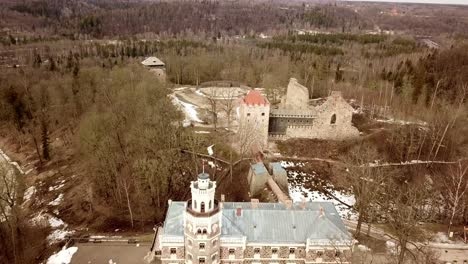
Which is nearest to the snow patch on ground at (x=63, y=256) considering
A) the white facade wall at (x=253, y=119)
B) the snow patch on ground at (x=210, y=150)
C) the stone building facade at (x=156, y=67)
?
the snow patch on ground at (x=210, y=150)

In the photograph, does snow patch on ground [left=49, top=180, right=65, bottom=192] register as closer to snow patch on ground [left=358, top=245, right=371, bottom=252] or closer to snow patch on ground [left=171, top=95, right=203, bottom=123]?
snow patch on ground [left=171, top=95, right=203, bottom=123]

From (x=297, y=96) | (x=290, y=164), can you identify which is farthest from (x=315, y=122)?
(x=297, y=96)

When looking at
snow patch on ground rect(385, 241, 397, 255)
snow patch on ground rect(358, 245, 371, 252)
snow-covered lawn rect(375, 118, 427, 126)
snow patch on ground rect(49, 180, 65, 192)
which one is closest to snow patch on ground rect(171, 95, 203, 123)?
snow patch on ground rect(49, 180, 65, 192)

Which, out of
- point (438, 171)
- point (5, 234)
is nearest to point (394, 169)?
point (438, 171)

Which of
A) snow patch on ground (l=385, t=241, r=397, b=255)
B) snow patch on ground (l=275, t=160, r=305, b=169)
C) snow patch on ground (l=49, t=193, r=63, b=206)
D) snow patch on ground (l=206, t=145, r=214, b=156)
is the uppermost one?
snow patch on ground (l=206, t=145, r=214, b=156)

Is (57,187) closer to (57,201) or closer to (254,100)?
(57,201)

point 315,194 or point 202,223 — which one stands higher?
point 202,223
